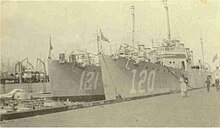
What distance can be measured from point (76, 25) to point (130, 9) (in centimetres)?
24

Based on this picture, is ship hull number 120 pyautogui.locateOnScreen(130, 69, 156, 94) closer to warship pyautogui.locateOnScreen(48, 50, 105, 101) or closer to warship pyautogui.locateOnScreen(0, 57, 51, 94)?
warship pyautogui.locateOnScreen(48, 50, 105, 101)

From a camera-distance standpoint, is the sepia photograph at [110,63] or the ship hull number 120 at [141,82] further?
the ship hull number 120 at [141,82]

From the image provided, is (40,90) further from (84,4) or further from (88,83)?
→ (84,4)

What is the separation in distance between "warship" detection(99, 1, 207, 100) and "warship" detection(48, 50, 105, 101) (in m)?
0.04

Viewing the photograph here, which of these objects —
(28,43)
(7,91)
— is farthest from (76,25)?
(7,91)

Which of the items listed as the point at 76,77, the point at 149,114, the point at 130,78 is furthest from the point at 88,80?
the point at 149,114

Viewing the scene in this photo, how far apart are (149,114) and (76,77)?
1.14 feet

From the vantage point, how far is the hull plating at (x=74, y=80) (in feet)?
6.20

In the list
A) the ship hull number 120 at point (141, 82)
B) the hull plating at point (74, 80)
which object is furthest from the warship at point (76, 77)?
the ship hull number 120 at point (141, 82)

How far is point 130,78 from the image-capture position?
77.0 inches

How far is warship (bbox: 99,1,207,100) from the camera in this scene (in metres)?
1.96

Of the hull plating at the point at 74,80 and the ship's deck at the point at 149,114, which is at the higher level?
the hull plating at the point at 74,80

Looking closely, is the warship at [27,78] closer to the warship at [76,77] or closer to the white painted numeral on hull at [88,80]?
the warship at [76,77]

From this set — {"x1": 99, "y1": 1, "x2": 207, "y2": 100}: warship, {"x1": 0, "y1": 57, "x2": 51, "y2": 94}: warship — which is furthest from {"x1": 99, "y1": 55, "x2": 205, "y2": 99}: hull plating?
{"x1": 0, "y1": 57, "x2": 51, "y2": 94}: warship
